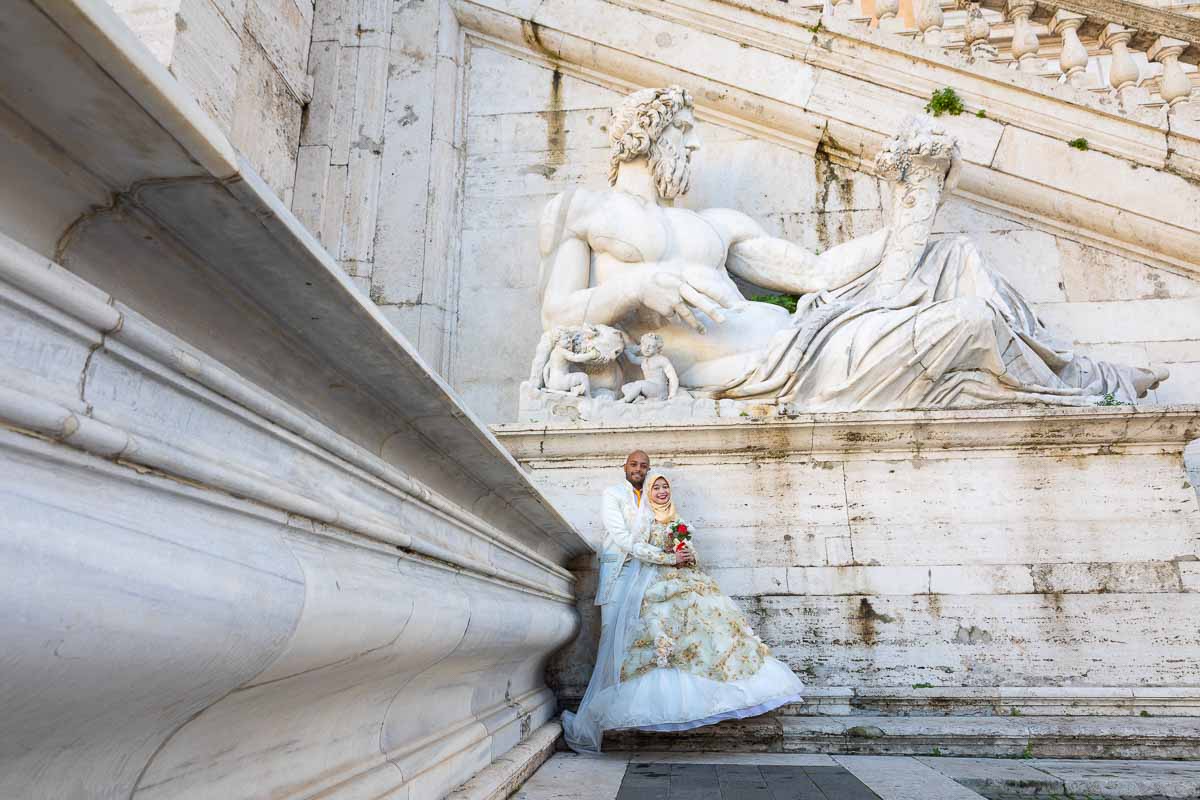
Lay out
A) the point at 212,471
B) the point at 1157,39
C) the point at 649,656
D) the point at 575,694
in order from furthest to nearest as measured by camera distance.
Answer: the point at 1157,39, the point at 575,694, the point at 649,656, the point at 212,471

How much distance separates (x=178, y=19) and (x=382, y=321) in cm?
462

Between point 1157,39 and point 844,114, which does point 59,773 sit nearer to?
point 844,114

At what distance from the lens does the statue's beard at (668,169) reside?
5.41 meters

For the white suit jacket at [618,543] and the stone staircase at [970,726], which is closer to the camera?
the stone staircase at [970,726]

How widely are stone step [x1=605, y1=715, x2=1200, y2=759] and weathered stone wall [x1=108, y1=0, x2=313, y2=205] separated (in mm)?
4006

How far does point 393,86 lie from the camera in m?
6.84

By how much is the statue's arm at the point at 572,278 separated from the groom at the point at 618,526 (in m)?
1.17

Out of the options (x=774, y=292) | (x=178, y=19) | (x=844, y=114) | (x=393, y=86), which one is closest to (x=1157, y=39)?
(x=844, y=114)

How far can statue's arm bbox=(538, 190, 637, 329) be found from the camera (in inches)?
188

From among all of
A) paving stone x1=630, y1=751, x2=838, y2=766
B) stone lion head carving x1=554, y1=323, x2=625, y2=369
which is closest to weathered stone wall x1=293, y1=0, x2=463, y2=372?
stone lion head carving x1=554, y1=323, x2=625, y2=369

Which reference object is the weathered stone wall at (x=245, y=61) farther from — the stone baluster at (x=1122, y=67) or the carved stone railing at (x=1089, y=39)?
the stone baluster at (x=1122, y=67)

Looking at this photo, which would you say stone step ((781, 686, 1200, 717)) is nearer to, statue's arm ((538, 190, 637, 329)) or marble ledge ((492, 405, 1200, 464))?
marble ledge ((492, 405, 1200, 464))

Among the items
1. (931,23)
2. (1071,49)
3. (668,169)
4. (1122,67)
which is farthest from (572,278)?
(1122,67)

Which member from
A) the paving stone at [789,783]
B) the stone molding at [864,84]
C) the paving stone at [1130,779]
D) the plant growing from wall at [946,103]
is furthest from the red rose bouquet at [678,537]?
the plant growing from wall at [946,103]
